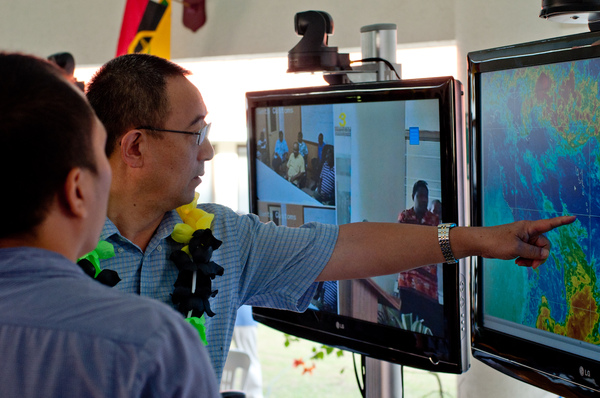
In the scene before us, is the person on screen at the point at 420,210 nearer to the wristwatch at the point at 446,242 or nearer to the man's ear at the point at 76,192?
the wristwatch at the point at 446,242

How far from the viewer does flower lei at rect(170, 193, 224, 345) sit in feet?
5.12

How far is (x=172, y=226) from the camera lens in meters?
1.63

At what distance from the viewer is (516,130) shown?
140cm

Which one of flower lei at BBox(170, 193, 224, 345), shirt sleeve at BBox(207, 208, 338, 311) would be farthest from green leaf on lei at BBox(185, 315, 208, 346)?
shirt sleeve at BBox(207, 208, 338, 311)

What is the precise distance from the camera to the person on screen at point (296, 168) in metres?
1.96

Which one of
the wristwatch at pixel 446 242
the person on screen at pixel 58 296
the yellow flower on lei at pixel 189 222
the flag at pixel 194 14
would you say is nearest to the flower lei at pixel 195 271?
the yellow flower on lei at pixel 189 222

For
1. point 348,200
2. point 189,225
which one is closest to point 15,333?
point 189,225

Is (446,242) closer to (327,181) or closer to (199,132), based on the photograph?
(327,181)

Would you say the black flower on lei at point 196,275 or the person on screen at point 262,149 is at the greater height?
the person on screen at point 262,149

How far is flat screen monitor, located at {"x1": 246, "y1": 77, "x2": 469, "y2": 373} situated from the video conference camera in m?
0.07

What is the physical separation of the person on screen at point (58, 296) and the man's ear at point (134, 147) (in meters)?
0.77

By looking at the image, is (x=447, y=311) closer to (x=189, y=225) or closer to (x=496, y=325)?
(x=496, y=325)

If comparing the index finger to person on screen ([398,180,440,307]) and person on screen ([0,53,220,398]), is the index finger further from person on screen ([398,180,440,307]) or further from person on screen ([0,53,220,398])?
person on screen ([0,53,220,398])

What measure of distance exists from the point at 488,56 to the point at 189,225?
797mm
